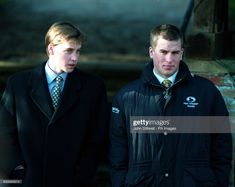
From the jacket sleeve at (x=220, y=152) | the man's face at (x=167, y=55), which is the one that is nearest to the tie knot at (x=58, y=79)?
the man's face at (x=167, y=55)

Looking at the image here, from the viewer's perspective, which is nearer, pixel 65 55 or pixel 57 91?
pixel 65 55

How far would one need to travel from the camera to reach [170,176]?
4.04 metres

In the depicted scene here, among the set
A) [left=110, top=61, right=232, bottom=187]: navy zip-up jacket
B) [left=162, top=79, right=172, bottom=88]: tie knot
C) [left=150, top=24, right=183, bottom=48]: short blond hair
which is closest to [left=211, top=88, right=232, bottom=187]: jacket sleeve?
[left=110, top=61, right=232, bottom=187]: navy zip-up jacket

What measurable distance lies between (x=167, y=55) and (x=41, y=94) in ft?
2.68

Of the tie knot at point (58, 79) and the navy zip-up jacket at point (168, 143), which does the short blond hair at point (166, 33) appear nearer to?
the navy zip-up jacket at point (168, 143)

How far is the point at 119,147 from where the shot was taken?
4.18 metres

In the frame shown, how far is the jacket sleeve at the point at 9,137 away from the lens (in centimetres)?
429

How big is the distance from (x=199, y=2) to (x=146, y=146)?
1728mm

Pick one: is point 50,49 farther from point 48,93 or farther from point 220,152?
point 220,152

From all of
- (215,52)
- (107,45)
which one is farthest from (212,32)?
(107,45)

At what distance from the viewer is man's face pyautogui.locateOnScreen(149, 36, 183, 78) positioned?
4.06 metres

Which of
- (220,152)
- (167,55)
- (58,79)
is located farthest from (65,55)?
(220,152)

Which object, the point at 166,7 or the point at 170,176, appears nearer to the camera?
the point at 170,176

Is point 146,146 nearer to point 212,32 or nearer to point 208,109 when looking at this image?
point 208,109
